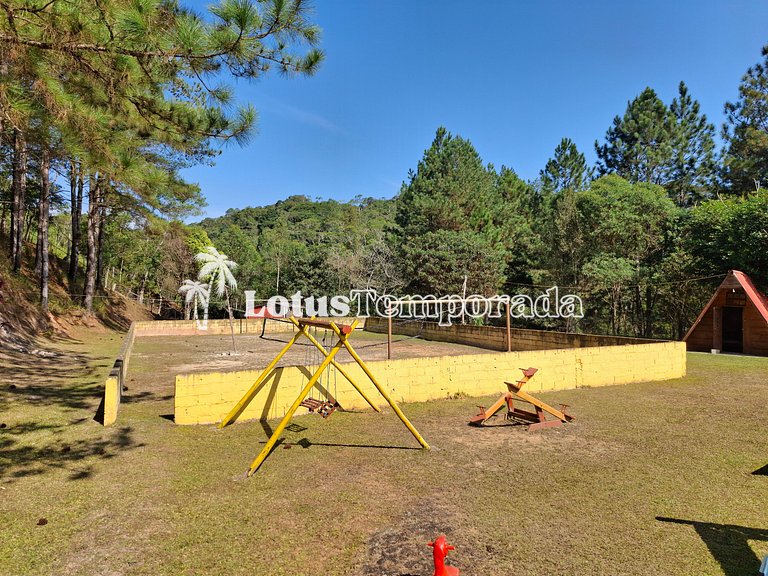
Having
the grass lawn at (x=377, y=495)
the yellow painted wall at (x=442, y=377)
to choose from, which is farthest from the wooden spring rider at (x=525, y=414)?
the yellow painted wall at (x=442, y=377)

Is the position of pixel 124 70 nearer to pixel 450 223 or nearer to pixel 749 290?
pixel 749 290

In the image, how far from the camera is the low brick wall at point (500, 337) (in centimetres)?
1378

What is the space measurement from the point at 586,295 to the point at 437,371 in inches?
703

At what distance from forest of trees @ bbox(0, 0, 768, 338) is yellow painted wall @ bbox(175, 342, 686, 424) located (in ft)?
10.4

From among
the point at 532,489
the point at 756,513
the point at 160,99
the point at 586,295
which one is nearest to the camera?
the point at 756,513

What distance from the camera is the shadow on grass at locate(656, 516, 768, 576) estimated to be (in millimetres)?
2773

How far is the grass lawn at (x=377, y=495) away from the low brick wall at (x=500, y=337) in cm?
706

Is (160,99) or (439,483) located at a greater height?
(160,99)

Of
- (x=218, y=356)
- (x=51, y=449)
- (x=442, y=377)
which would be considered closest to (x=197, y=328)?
(x=218, y=356)

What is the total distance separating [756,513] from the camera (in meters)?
3.52

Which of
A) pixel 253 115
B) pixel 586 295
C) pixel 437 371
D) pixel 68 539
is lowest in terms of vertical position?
pixel 68 539

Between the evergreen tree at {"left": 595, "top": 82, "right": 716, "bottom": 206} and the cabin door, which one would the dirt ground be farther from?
the evergreen tree at {"left": 595, "top": 82, "right": 716, "bottom": 206}

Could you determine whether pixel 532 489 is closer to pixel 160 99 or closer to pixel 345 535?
pixel 345 535

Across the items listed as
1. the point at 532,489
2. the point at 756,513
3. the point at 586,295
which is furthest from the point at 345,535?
the point at 586,295
